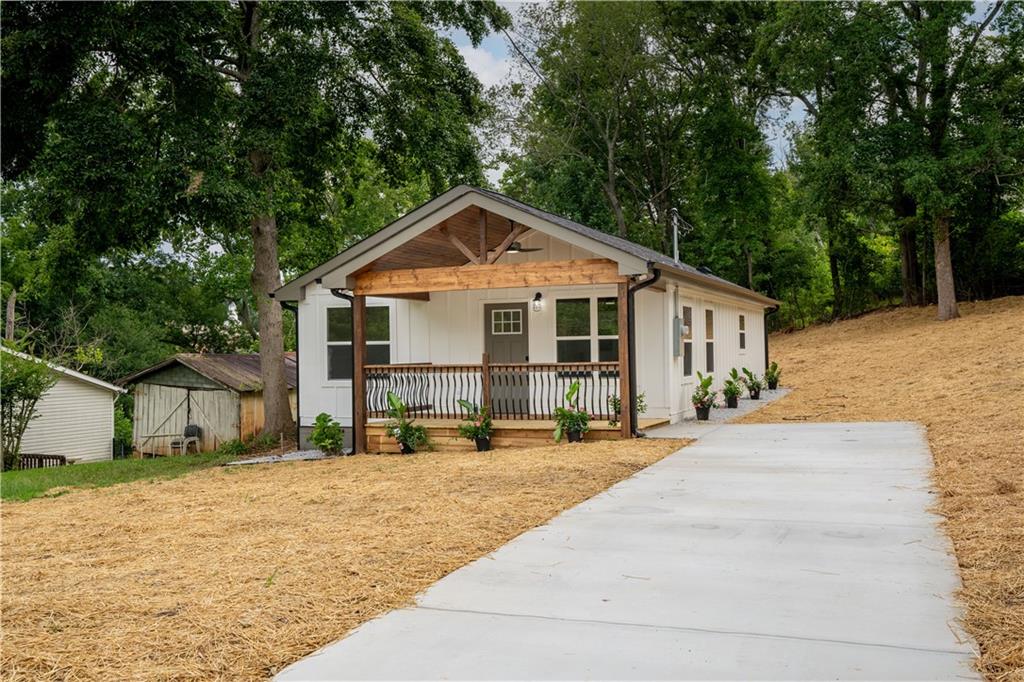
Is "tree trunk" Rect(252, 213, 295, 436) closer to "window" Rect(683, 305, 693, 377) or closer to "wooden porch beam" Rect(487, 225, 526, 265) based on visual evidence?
"wooden porch beam" Rect(487, 225, 526, 265)

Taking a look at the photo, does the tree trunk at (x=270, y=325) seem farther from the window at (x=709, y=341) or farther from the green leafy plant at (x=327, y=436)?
the window at (x=709, y=341)

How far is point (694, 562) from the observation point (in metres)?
4.55

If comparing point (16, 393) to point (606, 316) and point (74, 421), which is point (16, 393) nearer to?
point (74, 421)

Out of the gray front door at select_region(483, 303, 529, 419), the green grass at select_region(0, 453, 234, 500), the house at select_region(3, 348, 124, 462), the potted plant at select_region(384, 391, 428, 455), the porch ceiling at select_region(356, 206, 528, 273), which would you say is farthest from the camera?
the house at select_region(3, 348, 124, 462)

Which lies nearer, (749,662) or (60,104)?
(749,662)

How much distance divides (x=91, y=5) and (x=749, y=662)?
43.4 ft

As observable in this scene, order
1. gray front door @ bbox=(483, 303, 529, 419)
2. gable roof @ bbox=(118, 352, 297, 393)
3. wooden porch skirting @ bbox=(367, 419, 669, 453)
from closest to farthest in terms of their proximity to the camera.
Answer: wooden porch skirting @ bbox=(367, 419, 669, 453) < gray front door @ bbox=(483, 303, 529, 419) < gable roof @ bbox=(118, 352, 297, 393)

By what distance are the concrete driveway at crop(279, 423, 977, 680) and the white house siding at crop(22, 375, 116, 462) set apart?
2239cm

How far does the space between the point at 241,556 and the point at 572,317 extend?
8.51m

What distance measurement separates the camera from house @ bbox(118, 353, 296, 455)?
21594 millimetres

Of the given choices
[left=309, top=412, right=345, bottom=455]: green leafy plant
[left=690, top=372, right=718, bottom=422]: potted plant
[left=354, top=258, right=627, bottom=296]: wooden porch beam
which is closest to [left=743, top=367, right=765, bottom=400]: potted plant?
[left=690, top=372, right=718, bottom=422]: potted plant

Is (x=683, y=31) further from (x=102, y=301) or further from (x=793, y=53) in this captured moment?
(x=102, y=301)

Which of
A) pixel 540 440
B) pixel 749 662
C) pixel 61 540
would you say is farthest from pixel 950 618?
pixel 540 440

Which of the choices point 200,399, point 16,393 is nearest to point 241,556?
point 16,393
